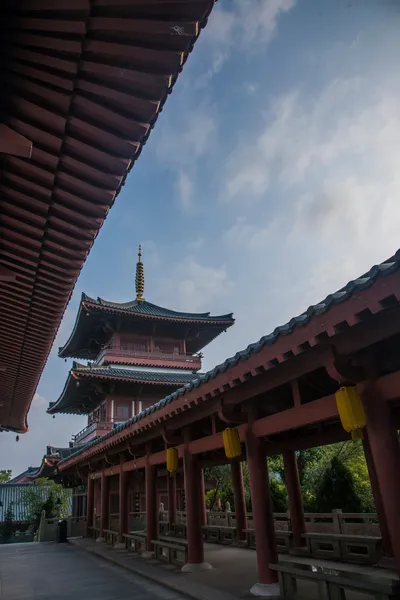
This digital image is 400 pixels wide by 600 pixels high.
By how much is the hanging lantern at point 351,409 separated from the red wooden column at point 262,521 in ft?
8.41

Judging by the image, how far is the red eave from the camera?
→ 7.19ft

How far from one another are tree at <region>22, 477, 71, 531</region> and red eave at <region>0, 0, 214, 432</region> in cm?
2747

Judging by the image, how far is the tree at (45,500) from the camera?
27.3 metres

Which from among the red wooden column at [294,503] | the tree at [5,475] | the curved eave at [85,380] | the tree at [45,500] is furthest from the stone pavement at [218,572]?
the tree at [5,475]

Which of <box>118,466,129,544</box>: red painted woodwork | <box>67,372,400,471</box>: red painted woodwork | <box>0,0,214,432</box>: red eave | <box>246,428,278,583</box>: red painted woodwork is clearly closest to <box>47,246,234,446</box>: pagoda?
<box>118,466,129,544</box>: red painted woodwork

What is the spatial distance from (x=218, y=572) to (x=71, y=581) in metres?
3.35

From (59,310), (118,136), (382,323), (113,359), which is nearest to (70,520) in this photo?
(113,359)

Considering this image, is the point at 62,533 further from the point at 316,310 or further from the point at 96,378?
the point at 316,310

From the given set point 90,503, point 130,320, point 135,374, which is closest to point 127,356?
point 135,374

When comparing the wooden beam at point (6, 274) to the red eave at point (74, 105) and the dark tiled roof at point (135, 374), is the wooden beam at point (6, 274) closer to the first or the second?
the red eave at point (74, 105)

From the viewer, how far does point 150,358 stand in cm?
2309

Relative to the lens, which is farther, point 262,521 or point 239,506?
point 239,506

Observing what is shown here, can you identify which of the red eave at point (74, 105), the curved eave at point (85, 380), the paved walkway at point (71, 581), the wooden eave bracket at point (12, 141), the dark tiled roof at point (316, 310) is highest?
the curved eave at point (85, 380)

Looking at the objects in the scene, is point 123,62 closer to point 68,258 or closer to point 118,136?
point 118,136
